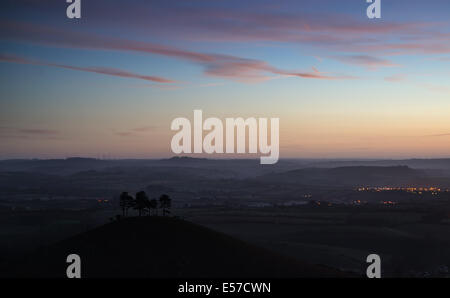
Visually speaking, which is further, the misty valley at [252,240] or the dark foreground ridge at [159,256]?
the misty valley at [252,240]

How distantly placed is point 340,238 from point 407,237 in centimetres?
1604

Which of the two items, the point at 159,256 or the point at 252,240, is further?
the point at 252,240

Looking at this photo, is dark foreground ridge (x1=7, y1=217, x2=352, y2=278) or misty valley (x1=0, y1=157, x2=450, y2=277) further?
misty valley (x1=0, y1=157, x2=450, y2=277)

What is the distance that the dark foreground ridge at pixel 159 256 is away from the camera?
181ft

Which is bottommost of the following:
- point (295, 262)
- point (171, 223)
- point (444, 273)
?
point (444, 273)

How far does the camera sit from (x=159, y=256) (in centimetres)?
5788

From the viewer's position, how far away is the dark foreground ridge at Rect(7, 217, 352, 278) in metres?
55.1

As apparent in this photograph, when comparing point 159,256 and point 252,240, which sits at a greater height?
point 159,256

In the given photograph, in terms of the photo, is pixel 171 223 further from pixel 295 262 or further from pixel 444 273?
pixel 444 273

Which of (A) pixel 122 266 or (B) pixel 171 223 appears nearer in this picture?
(A) pixel 122 266

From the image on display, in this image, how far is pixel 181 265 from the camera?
55.5 metres
